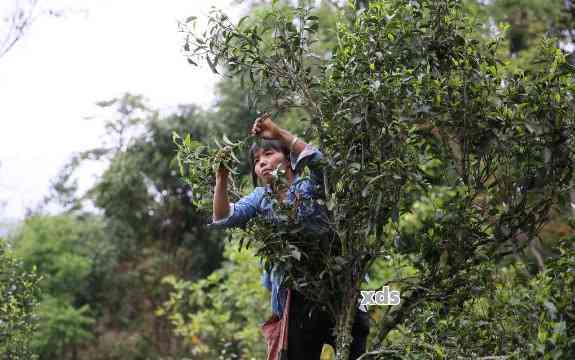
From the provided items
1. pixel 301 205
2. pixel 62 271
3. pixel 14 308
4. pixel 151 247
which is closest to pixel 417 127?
pixel 301 205

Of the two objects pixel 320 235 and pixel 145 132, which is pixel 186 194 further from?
pixel 320 235

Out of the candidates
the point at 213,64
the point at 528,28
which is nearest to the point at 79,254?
the point at 528,28

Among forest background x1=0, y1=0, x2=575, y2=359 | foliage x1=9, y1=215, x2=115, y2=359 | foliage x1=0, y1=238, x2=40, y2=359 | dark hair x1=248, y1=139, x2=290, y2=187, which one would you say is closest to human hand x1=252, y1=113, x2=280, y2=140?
dark hair x1=248, y1=139, x2=290, y2=187

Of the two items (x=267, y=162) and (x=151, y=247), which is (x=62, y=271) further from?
(x=267, y=162)

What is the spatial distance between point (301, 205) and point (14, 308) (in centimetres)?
284

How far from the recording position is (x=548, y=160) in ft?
6.62

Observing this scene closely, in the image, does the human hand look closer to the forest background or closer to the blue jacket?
the blue jacket

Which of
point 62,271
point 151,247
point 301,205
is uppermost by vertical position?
point 151,247

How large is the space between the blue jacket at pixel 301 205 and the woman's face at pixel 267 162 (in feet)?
0.25

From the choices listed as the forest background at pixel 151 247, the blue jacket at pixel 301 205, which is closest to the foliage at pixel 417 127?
the blue jacket at pixel 301 205

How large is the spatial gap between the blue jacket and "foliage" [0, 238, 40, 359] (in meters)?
2.70

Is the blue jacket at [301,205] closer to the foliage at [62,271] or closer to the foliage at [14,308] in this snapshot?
the foliage at [14,308]

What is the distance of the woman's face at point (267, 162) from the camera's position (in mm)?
2227

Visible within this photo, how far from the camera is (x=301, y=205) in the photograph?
2105mm
